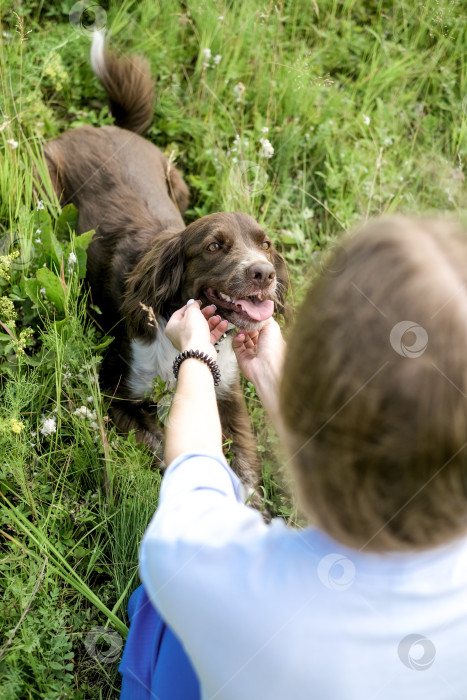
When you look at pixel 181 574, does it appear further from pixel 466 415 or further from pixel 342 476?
pixel 466 415

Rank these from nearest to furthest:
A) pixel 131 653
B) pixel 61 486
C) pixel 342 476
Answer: pixel 342 476 < pixel 131 653 < pixel 61 486

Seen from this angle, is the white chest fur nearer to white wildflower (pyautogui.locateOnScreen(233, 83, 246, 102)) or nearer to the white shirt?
white wildflower (pyautogui.locateOnScreen(233, 83, 246, 102))

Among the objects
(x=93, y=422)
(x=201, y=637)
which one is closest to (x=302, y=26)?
(x=93, y=422)

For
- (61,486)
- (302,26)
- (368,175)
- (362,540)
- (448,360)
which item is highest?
(448,360)

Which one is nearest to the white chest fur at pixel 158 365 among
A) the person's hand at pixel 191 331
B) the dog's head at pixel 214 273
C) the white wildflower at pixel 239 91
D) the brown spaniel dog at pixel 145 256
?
the brown spaniel dog at pixel 145 256

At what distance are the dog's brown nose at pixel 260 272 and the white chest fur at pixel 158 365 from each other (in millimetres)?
461

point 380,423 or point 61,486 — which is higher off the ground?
point 380,423

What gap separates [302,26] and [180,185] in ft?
5.05

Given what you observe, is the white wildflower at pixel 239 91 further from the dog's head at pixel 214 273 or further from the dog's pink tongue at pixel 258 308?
the dog's pink tongue at pixel 258 308

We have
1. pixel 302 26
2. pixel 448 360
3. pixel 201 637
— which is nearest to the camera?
pixel 448 360

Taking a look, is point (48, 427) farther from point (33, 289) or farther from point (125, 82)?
point (125, 82)

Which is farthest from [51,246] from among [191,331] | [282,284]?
[191,331]

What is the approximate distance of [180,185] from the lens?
4.12 meters

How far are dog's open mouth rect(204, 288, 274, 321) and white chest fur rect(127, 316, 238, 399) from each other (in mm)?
271
